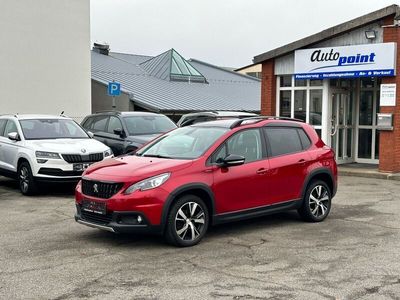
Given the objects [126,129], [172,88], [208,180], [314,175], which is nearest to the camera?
[208,180]

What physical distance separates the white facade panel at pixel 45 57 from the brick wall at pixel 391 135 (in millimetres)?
13821

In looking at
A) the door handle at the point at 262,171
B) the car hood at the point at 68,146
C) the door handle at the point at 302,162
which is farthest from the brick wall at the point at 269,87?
the door handle at the point at 262,171

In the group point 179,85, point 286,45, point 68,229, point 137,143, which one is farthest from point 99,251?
point 179,85

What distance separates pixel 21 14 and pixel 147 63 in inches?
617

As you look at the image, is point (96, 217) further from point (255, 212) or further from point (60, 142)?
point (60, 142)

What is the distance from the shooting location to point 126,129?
1384cm

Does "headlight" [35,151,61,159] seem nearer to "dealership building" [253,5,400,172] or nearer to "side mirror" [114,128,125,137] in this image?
"side mirror" [114,128,125,137]

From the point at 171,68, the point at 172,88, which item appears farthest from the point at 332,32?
the point at 171,68

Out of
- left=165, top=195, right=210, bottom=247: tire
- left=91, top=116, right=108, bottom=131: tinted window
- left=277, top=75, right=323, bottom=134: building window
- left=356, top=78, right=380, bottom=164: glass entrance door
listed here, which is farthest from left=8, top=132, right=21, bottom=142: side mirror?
left=356, top=78, right=380, bottom=164: glass entrance door

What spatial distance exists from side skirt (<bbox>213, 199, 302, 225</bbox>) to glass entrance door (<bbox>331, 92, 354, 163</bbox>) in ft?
27.2

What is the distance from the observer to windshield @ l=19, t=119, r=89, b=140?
12.2 meters

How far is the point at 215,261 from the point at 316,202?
2.89m

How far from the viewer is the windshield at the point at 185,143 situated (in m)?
7.48

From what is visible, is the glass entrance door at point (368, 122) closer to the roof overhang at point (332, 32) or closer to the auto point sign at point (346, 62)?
the auto point sign at point (346, 62)
